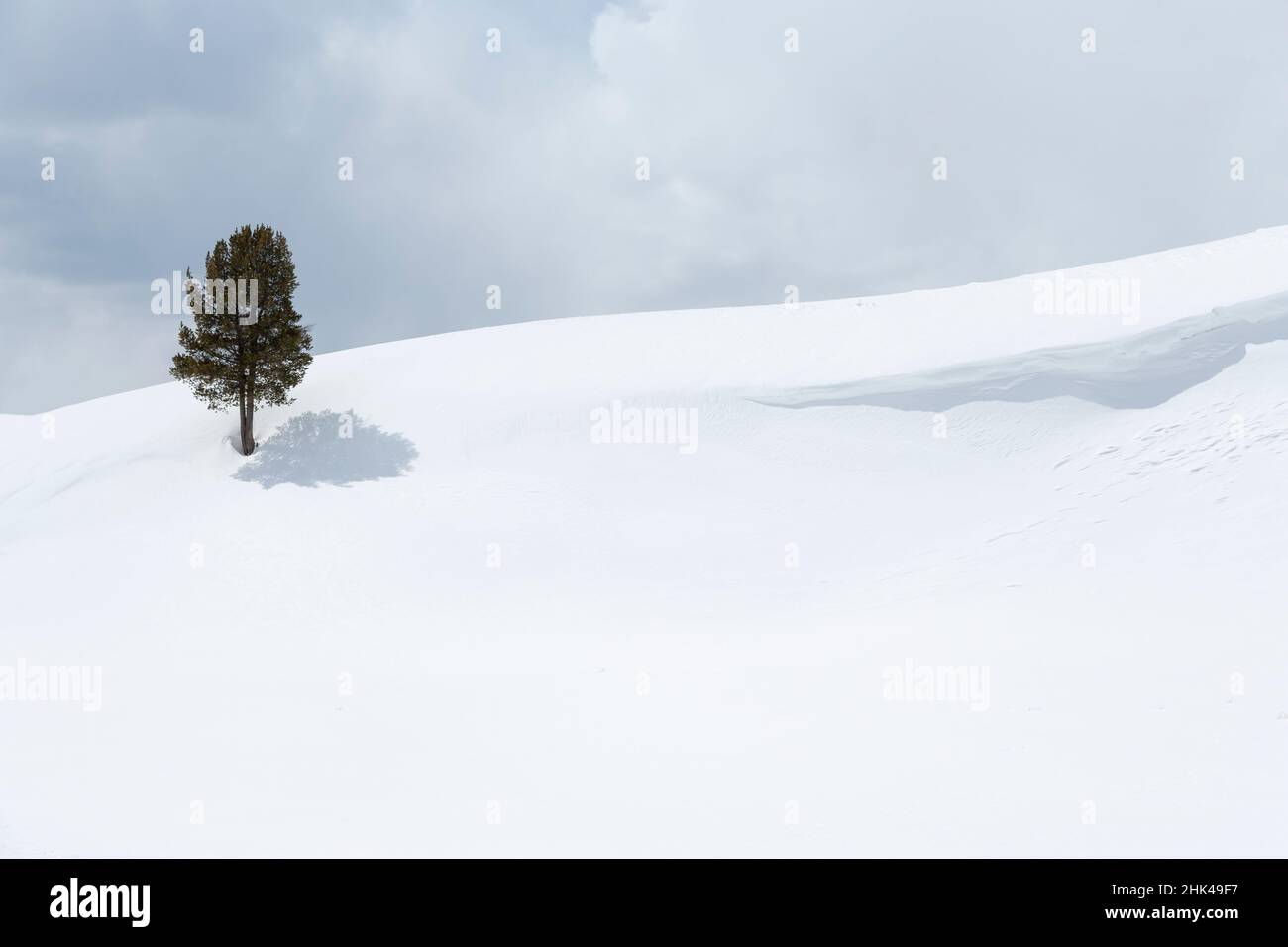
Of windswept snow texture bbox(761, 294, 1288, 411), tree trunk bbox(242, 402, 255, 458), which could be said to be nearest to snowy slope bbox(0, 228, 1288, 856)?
windswept snow texture bbox(761, 294, 1288, 411)

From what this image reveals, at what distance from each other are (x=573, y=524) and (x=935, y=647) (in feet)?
29.3

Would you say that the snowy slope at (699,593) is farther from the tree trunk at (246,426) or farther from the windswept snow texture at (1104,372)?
the tree trunk at (246,426)

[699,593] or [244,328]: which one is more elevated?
[244,328]

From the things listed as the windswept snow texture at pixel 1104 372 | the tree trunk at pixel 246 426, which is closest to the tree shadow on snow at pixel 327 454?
the tree trunk at pixel 246 426

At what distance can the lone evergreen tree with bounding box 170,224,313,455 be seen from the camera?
68.7 feet

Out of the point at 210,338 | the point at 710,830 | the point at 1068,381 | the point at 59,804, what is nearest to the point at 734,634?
the point at 710,830

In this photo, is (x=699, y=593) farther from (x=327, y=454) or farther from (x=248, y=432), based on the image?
(x=248, y=432)

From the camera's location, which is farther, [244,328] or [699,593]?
[244,328]

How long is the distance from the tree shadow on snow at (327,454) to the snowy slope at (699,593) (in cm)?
13

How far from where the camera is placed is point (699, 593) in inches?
548

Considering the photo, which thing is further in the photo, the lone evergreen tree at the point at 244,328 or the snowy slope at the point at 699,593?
the lone evergreen tree at the point at 244,328

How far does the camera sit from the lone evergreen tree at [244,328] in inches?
825

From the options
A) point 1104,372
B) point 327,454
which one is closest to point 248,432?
point 327,454

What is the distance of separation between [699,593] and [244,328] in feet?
49.6
